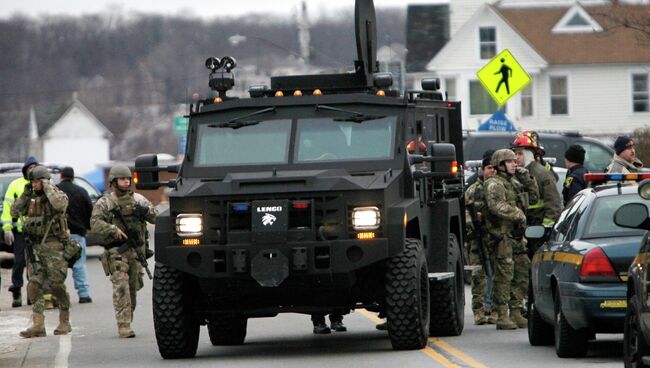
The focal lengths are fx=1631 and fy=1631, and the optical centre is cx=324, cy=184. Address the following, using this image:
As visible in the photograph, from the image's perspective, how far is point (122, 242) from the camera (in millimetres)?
17938

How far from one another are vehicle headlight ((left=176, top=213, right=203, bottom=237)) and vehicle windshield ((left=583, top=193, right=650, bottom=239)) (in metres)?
3.47

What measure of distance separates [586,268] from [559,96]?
174 ft

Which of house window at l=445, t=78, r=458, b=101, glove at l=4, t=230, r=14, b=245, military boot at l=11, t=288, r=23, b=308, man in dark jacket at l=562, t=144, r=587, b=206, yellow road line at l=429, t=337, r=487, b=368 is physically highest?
house window at l=445, t=78, r=458, b=101

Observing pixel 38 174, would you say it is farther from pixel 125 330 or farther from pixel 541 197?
pixel 541 197

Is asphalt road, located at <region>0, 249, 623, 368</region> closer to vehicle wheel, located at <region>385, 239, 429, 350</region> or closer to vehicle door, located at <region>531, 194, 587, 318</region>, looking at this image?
vehicle wheel, located at <region>385, 239, 429, 350</region>

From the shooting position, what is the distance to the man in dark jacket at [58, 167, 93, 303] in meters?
23.5

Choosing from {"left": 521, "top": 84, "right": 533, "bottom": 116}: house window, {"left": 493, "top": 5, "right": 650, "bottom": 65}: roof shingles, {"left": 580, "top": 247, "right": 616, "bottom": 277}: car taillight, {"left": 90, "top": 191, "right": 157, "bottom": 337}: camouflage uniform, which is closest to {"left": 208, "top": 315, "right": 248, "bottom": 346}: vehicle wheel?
{"left": 90, "top": 191, "right": 157, "bottom": 337}: camouflage uniform

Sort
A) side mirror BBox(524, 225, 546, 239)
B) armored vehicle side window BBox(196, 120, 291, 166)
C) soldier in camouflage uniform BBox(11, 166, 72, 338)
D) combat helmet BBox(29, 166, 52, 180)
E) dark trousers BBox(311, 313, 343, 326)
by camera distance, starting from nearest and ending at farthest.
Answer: side mirror BBox(524, 225, 546, 239) < armored vehicle side window BBox(196, 120, 291, 166) < dark trousers BBox(311, 313, 343, 326) < soldier in camouflage uniform BBox(11, 166, 72, 338) < combat helmet BBox(29, 166, 52, 180)

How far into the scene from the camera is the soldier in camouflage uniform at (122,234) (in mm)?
17750

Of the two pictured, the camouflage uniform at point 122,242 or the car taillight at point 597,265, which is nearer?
the car taillight at point 597,265

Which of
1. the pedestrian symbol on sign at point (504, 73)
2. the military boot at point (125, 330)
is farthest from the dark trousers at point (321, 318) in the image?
the pedestrian symbol on sign at point (504, 73)

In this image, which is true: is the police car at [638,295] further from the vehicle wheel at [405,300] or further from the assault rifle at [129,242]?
the assault rifle at [129,242]

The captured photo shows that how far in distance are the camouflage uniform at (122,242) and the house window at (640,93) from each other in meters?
48.7

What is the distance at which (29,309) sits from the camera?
910 inches
